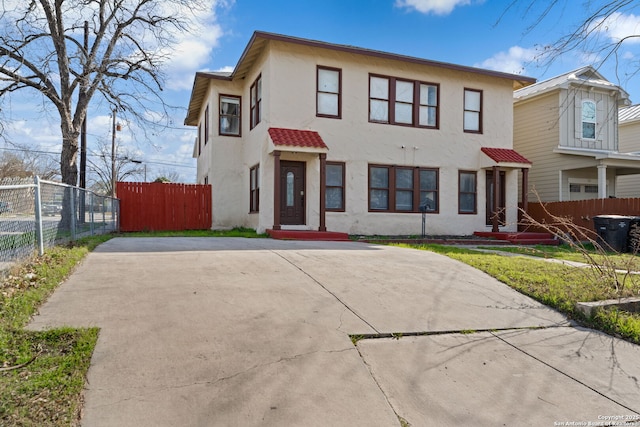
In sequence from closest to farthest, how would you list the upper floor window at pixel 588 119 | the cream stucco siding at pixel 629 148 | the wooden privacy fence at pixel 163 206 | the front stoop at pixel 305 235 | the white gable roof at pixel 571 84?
1. the front stoop at pixel 305 235
2. the wooden privacy fence at pixel 163 206
3. the white gable roof at pixel 571 84
4. the upper floor window at pixel 588 119
5. the cream stucco siding at pixel 629 148

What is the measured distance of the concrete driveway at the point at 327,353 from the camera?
10.4ft

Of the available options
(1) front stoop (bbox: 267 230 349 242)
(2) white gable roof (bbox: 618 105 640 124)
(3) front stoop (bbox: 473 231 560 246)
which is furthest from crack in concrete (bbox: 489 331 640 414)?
(2) white gable roof (bbox: 618 105 640 124)

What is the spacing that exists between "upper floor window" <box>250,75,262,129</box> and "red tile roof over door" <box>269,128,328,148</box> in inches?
63.2

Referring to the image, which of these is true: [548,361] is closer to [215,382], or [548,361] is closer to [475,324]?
[475,324]

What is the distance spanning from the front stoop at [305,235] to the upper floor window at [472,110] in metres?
7.25

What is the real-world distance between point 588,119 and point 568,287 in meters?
16.4

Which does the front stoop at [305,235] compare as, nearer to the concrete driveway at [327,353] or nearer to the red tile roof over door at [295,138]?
the red tile roof over door at [295,138]

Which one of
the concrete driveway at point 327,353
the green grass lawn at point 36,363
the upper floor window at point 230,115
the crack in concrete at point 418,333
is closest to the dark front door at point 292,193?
the upper floor window at point 230,115

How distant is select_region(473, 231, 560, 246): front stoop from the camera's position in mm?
15594

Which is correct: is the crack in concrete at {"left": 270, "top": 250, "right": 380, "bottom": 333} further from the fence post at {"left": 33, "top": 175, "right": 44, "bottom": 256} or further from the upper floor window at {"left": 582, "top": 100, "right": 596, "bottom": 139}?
the upper floor window at {"left": 582, "top": 100, "right": 596, "bottom": 139}

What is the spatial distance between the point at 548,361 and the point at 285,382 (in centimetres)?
258

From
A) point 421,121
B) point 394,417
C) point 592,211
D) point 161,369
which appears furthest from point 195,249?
point 592,211

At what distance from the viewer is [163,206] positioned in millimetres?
17172

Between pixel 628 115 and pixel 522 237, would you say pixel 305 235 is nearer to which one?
pixel 522 237
